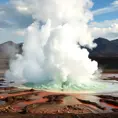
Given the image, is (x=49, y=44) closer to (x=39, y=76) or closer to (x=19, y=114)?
(x=39, y=76)

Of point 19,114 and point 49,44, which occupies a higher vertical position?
point 49,44

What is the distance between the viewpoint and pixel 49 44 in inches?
1905

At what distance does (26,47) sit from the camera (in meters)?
60.2

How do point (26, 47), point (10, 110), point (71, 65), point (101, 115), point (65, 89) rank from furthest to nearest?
point (26, 47), point (71, 65), point (65, 89), point (10, 110), point (101, 115)

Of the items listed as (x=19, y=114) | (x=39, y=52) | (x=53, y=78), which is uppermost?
(x=39, y=52)

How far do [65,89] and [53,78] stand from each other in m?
4.52

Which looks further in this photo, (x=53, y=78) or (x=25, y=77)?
(x=25, y=77)

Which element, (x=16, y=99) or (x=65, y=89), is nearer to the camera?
(x=16, y=99)

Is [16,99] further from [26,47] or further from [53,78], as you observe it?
[26,47]

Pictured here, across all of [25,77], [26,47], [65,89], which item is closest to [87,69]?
[65,89]

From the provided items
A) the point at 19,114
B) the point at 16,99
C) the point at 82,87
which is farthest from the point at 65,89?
the point at 19,114

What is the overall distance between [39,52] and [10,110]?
29853 millimetres

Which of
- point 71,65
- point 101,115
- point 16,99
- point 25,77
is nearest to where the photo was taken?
point 101,115

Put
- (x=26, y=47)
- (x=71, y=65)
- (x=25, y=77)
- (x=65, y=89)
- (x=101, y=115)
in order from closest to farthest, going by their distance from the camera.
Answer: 1. (x=101, y=115)
2. (x=65, y=89)
3. (x=71, y=65)
4. (x=25, y=77)
5. (x=26, y=47)
